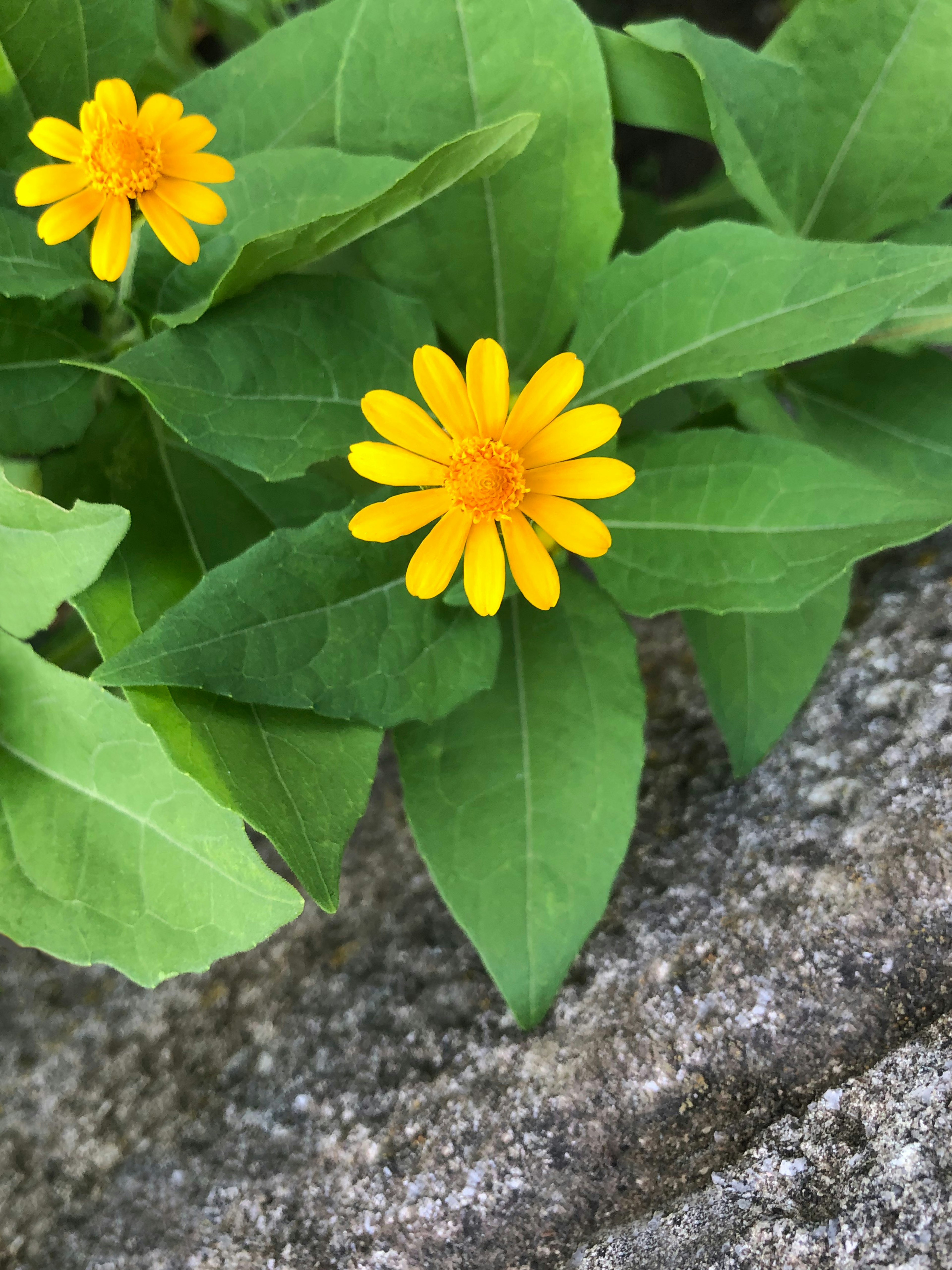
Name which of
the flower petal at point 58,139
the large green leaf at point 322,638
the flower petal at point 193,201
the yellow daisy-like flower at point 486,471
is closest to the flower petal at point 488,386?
the yellow daisy-like flower at point 486,471

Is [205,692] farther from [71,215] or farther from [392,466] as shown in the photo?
[71,215]

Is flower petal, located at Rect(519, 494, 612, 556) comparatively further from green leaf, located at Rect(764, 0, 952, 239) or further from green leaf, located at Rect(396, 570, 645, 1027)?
green leaf, located at Rect(764, 0, 952, 239)

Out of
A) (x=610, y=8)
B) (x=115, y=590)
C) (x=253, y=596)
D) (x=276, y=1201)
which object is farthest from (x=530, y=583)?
(x=610, y=8)

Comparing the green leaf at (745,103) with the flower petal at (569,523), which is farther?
the green leaf at (745,103)

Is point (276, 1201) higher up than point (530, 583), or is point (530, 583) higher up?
point (530, 583)

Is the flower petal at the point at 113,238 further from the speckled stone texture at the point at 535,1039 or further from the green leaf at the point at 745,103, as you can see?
the speckled stone texture at the point at 535,1039

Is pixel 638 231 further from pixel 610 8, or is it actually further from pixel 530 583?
pixel 530 583

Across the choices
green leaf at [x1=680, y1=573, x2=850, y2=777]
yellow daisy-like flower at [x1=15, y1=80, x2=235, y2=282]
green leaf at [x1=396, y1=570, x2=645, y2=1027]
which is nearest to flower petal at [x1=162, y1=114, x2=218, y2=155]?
yellow daisy-like flower at [x1=15, y1=80, x2=235, y2=282]

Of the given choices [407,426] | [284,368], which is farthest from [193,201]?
[407,426]
